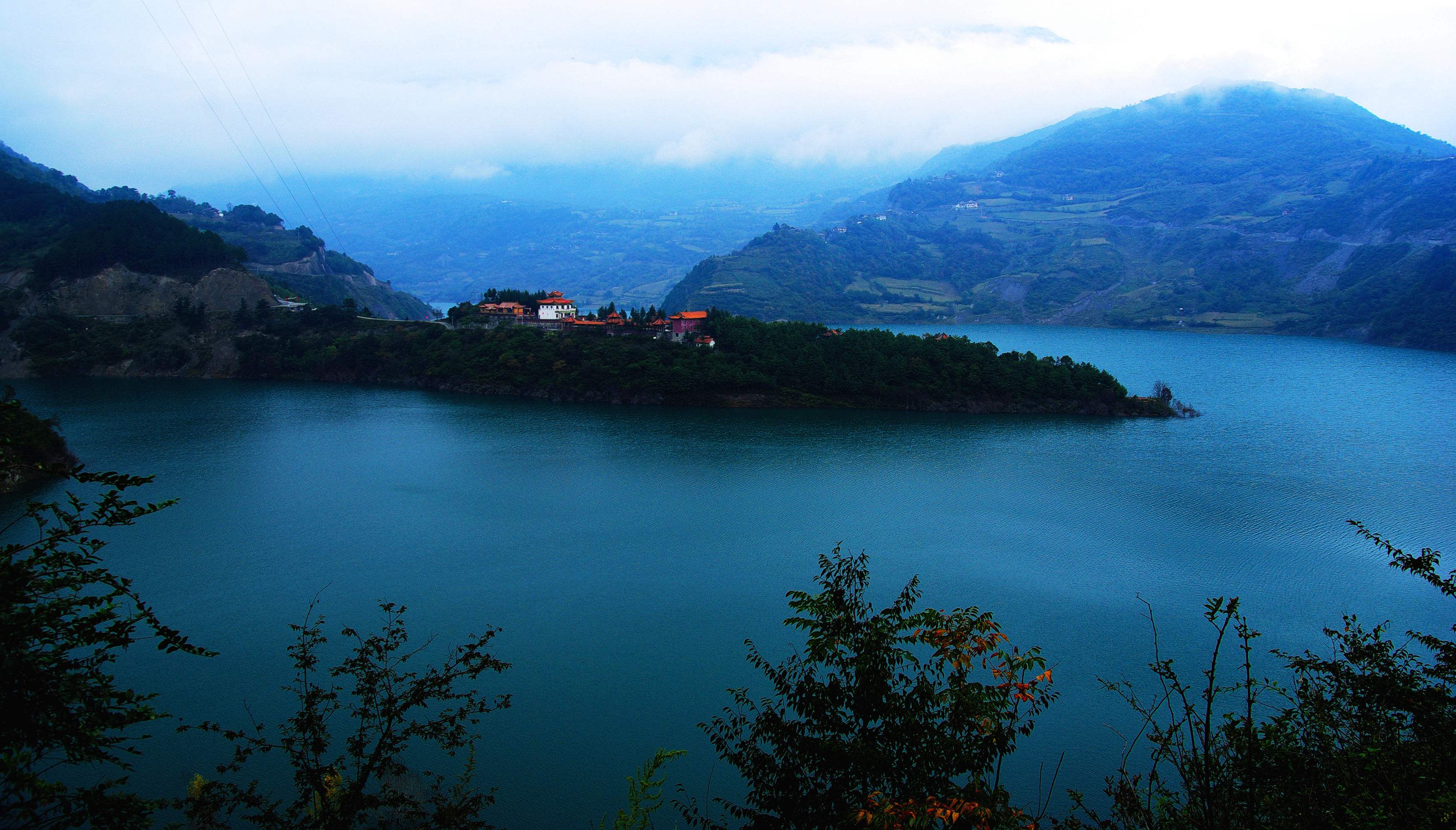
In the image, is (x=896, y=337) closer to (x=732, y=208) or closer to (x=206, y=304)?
(x=206, y=304)

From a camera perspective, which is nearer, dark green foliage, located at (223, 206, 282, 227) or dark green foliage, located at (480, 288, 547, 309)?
dark green foliage, located at (480, 288, 547, 309)

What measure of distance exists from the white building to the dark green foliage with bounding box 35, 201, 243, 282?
16088 mm

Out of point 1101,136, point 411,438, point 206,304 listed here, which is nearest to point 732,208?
point 1101,136

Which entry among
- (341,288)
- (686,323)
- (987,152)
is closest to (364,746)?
(686,323)

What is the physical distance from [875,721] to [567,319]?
3455cm

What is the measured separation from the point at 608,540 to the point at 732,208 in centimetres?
16328

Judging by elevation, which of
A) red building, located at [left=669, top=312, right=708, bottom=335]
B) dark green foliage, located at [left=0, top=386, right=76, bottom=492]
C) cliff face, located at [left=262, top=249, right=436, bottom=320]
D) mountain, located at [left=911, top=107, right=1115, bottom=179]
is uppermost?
mountain, located at [left=911, top=107, right=1115, bottom=179]

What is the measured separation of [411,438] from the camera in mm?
22594

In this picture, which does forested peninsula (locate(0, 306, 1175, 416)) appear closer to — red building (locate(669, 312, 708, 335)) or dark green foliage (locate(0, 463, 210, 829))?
red building (locate(669, 312, 708, 335))

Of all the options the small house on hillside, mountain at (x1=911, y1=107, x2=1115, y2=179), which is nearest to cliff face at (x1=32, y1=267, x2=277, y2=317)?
the small house on hillside

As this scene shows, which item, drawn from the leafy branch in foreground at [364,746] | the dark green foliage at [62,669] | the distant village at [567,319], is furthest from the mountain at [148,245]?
the dark green foliage at [62,669]

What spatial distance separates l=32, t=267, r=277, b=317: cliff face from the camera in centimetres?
3497

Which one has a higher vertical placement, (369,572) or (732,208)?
(732,208)

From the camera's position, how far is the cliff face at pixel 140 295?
34969 mm
